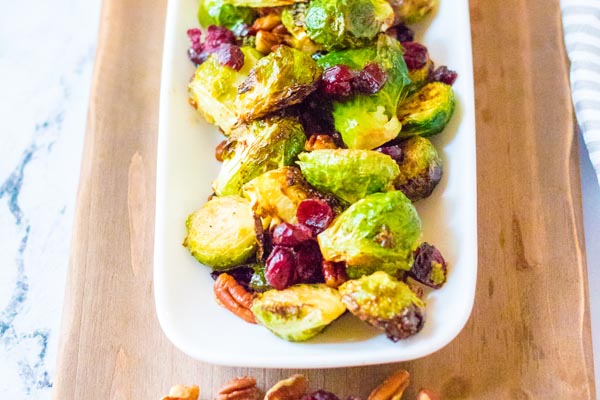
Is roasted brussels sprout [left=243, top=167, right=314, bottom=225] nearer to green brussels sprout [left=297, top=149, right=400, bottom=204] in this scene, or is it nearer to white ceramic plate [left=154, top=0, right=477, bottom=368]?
green brussels sprout [left=297, top=149, right=400, bottom=204]

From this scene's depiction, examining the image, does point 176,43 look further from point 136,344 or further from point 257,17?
point 136,344

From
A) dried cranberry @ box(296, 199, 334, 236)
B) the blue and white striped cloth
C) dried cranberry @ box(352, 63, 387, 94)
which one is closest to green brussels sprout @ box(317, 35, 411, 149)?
dried cranberry @ box(352, 63, 387, 94)

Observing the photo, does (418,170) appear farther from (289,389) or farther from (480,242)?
(289,389)

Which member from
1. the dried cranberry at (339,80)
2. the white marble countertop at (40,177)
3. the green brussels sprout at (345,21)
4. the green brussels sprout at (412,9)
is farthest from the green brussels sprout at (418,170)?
the white marble countertop at (40,177)

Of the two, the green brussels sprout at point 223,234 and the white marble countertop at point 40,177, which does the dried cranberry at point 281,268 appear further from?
the white marble countertop at point 40,177

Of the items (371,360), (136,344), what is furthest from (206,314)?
(371,360)

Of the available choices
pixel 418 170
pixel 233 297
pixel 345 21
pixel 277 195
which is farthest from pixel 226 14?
pixel 233 297
